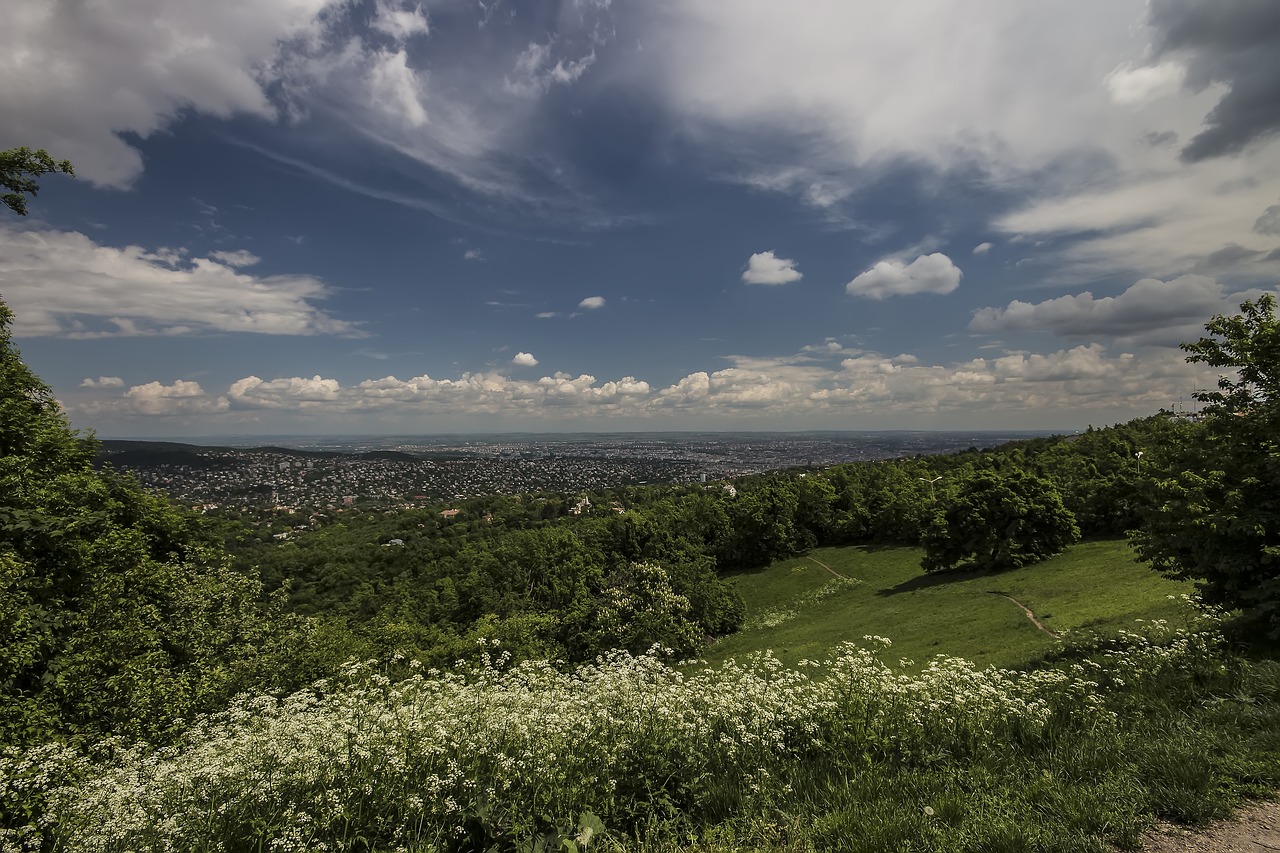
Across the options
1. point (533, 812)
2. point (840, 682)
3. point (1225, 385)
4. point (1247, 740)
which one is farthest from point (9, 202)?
point (1225, 385)

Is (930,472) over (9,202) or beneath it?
beneath

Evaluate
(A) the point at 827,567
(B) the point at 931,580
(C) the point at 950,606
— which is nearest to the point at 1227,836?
(C) the point at 950,606

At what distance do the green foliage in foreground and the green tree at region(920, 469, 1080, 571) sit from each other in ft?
125

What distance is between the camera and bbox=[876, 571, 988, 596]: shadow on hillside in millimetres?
40656

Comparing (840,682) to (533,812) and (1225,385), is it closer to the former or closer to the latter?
(533,812)

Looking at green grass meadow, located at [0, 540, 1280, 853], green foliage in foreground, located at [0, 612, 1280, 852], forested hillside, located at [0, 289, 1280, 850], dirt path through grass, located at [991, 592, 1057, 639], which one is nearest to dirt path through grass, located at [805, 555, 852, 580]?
dirt path through grass, located at [991, 592, 1057, 639]

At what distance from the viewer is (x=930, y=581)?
42.5 m

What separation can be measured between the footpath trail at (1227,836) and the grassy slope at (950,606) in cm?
1355

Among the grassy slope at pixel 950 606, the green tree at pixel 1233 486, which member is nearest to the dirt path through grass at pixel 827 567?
the grassy slope at pixel 950 606

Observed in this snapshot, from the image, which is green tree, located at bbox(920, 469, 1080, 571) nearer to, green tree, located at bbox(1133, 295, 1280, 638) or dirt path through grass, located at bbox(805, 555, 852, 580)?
dirt path through grass, located at bbox(805, 555, 852, 580)

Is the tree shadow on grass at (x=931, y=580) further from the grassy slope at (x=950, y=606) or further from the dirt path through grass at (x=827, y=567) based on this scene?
the dirt path through grass at (x=827, y=567)

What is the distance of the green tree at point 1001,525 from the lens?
4012cm

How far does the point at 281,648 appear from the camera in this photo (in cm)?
1875

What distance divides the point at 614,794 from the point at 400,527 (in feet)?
337
